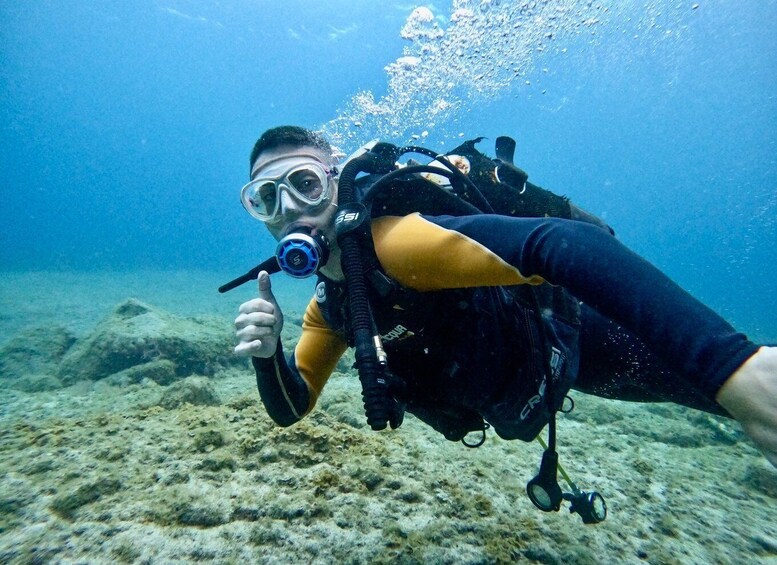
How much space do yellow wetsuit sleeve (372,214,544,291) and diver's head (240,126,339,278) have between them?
22.8 inches

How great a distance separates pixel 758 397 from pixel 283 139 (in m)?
2.80

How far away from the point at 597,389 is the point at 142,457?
367 centimetres

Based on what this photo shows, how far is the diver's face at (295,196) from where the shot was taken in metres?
2.43

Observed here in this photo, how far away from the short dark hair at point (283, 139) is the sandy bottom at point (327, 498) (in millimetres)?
2285

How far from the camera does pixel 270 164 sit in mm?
2639

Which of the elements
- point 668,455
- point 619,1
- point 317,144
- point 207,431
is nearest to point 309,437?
point 207,431

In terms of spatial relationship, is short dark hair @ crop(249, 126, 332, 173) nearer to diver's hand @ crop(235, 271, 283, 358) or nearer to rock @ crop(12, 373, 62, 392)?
diver's hand @ crop(235, 271, 283, 358)

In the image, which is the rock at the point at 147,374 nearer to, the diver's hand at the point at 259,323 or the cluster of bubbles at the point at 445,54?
the diver's hand at the point at 259,323

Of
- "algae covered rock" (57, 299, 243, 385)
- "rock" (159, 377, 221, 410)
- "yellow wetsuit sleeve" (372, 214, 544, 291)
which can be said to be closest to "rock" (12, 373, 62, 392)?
"algae covered rock" (57, 299, 243, 385)

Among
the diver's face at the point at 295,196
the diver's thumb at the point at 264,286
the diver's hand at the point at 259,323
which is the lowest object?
the diver's hand at the point at 259,323

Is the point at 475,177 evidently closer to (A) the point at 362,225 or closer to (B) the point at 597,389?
(A) the point at 362,225

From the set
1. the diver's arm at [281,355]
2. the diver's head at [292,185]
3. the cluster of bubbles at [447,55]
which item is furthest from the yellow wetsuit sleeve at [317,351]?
the cluster of bubbles at [447,55]

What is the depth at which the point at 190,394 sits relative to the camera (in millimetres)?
4859

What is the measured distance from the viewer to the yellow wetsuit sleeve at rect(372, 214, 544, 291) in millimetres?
1600
